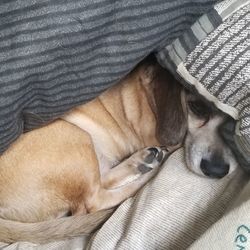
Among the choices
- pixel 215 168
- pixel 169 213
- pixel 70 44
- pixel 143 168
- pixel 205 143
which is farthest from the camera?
pixel 143 168

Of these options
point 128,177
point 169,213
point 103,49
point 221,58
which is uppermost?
point 103,49

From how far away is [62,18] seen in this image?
1.03 meters

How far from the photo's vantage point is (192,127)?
1481mm

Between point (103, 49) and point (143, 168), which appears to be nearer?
point (103, 49)

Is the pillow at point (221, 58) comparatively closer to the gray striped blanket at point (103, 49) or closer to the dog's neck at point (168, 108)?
the gray striped blanket at point (103, 49)

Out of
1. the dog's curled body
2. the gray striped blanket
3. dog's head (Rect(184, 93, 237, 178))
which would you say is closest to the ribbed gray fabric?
the gray striped blanket

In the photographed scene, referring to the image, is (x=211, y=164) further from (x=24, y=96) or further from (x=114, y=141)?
(x=24, y=96)

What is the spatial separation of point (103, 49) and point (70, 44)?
77 mm

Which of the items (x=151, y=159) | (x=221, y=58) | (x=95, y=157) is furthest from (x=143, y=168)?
(x=221, y=58)

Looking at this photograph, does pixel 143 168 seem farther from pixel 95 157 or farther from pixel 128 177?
pixel 95 157

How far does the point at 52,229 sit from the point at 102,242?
0.19 meters

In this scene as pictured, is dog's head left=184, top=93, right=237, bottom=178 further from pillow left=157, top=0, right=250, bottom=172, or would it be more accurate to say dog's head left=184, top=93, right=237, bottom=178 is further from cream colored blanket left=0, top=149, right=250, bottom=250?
pillow left=157, top=0, right=250, bottom=172

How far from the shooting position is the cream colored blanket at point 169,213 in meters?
1.17

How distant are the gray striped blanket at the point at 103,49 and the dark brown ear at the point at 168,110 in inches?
8.5
